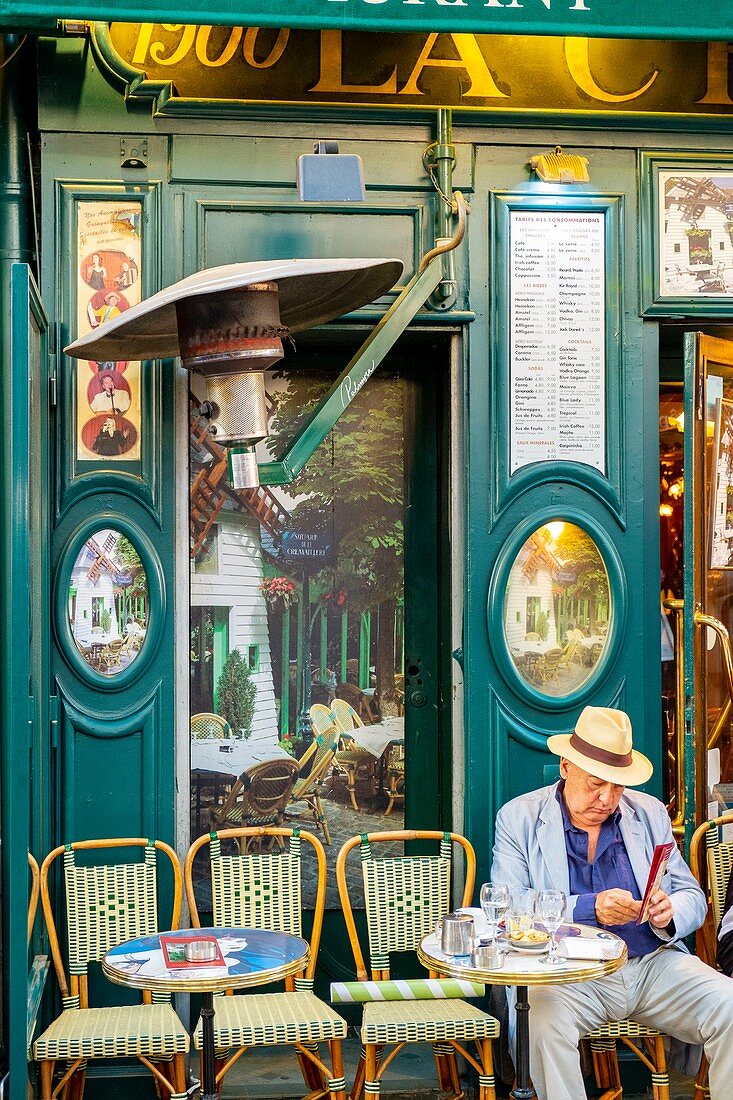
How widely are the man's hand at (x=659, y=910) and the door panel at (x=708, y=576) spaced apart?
0.81 m

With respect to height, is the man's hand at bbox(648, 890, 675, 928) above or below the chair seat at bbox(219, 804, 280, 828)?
below

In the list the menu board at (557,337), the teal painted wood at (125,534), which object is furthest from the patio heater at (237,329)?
the menu board at (557,337)

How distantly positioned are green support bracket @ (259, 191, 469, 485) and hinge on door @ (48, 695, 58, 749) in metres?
1.17

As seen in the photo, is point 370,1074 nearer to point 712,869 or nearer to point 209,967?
point 209,967

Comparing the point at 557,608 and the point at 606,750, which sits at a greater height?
the point at 557,608

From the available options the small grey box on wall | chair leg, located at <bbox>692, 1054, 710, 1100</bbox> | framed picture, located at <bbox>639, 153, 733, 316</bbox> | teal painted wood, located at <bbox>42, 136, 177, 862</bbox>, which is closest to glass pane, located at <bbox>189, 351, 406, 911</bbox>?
Answer: teal painted wood, located at <bbox>42, 136, 177, 862</bbox>

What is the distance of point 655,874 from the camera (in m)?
4.66

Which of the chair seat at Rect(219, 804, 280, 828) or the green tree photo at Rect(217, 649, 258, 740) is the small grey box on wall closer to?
the green tree photo at Rect(217, 649, 258, 740)

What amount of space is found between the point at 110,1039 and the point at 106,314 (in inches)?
105

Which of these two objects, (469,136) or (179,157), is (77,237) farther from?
(469,136)

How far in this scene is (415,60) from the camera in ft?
18.7

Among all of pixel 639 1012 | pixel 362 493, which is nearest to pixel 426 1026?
pixel 639 1012

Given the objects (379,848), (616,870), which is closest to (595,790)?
(616,870)

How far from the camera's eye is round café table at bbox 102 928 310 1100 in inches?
166
